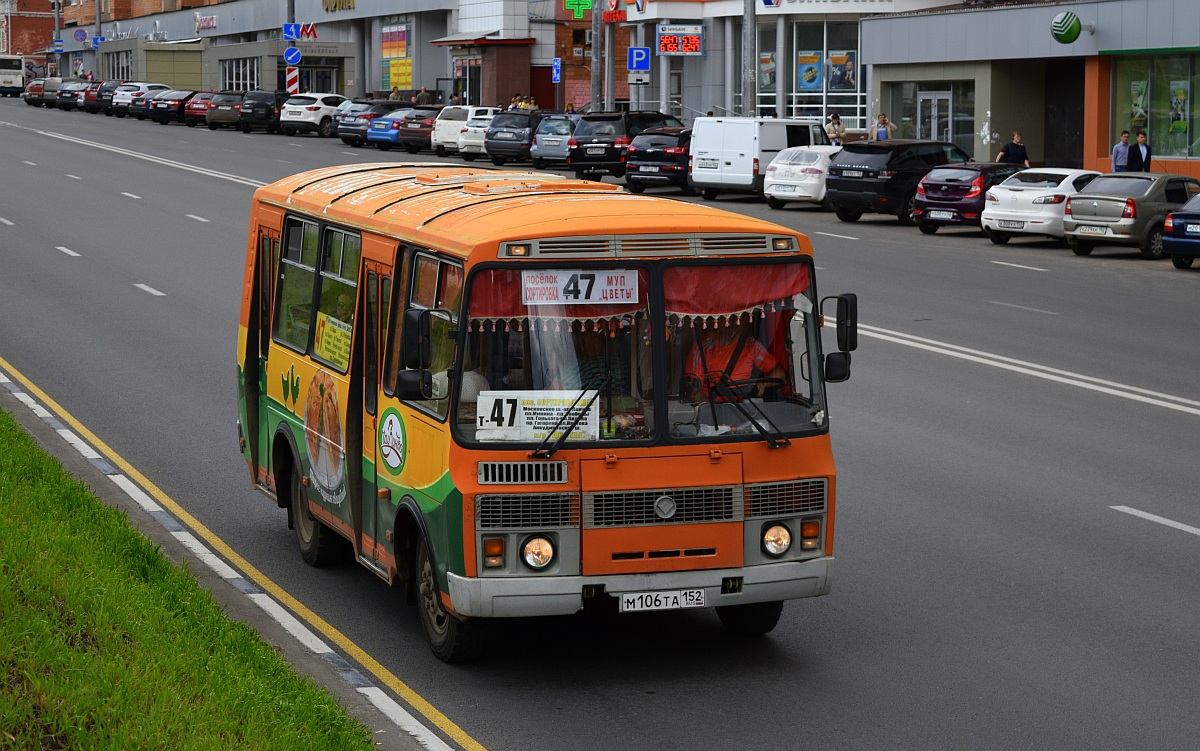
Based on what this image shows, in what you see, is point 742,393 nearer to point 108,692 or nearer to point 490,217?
point 490,217

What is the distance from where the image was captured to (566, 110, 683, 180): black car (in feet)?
147

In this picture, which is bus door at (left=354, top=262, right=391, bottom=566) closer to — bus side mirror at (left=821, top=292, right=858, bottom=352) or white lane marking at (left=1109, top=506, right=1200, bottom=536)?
bus side mirror at (left=821, top=292, right=858, bottom=352)

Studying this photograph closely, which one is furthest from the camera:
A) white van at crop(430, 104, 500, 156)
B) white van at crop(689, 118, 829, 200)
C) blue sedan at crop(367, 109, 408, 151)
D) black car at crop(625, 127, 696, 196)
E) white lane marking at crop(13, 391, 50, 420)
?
blue sedan at crop(367, 109, 408, 151)

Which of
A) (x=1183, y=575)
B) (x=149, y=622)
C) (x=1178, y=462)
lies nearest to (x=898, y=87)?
(x=1178, y=462)

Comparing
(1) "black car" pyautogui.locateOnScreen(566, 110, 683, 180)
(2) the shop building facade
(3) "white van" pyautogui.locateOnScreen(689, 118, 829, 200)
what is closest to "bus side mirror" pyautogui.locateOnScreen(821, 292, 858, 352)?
(3) "white van" pyautogui.locateOnScreen(689, 118, 829, 200)

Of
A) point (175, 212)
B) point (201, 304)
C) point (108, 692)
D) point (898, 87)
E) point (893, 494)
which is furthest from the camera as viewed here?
point (898, 87)

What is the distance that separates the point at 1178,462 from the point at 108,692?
905 cm

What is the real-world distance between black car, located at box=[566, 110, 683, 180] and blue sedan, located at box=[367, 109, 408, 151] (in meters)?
11.4

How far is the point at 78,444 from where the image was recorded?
529 inches

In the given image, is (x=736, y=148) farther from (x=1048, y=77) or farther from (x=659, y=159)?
(x=1048, y=77)

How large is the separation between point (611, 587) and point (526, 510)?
1.71 feet

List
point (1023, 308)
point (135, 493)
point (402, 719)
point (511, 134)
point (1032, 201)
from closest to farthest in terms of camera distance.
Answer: point (402, 719)
point (135, 493)
point (1023, 308)
point (1032, 201)
point (511, 134)

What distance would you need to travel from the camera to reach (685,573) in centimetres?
776

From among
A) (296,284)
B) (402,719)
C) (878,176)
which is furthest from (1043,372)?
(878,176)
